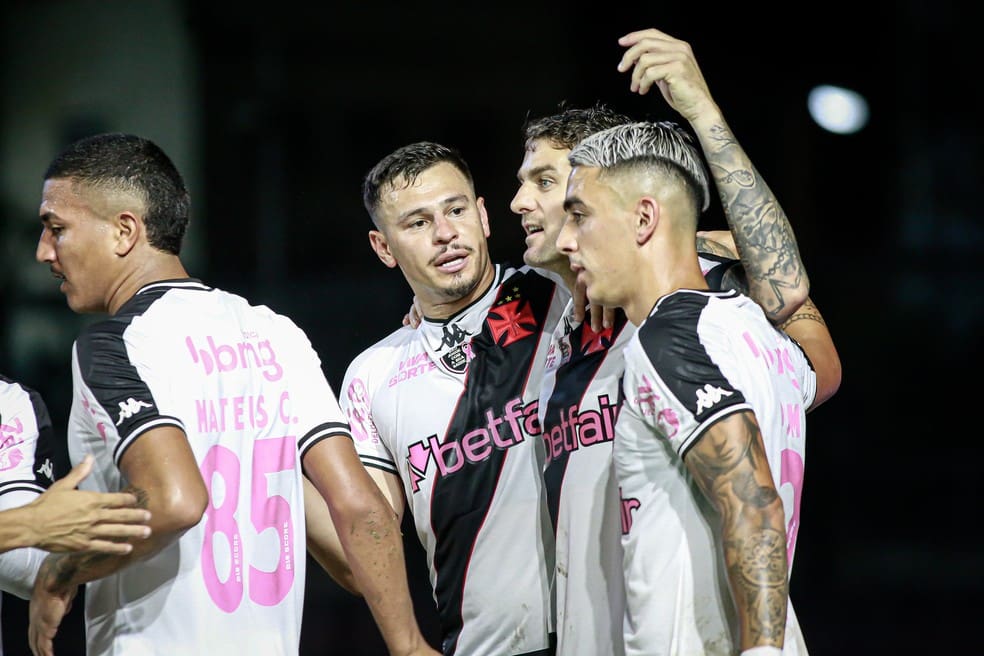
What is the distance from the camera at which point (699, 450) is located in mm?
1557

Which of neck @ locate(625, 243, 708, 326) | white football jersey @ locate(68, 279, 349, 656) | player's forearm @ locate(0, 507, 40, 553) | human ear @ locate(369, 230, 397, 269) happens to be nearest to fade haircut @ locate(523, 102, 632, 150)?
human ear @ locate(369, 230, 397, 269)

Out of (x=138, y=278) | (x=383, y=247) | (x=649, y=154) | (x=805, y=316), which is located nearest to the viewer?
(x=649, y=154)

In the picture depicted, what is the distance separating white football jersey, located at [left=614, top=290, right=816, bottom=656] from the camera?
159 cm

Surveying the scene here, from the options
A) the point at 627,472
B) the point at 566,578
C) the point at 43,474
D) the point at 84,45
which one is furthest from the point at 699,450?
the point at 84,45

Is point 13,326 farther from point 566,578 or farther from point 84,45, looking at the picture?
point 566,578

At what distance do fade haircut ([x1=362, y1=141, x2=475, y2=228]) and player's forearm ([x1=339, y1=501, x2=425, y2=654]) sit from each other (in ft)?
2.70

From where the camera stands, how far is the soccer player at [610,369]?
185cm

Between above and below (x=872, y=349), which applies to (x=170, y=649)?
below

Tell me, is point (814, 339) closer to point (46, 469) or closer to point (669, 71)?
point (669, 71)

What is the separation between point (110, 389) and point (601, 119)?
1.14 m

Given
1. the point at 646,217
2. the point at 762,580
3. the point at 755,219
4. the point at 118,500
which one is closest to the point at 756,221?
the point at 755,219

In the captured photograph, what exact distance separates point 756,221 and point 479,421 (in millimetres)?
Answer: 781

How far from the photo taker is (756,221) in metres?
1.85

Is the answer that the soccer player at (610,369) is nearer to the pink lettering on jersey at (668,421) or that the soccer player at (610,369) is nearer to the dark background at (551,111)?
the pink lettering on jersey at (668,421)
